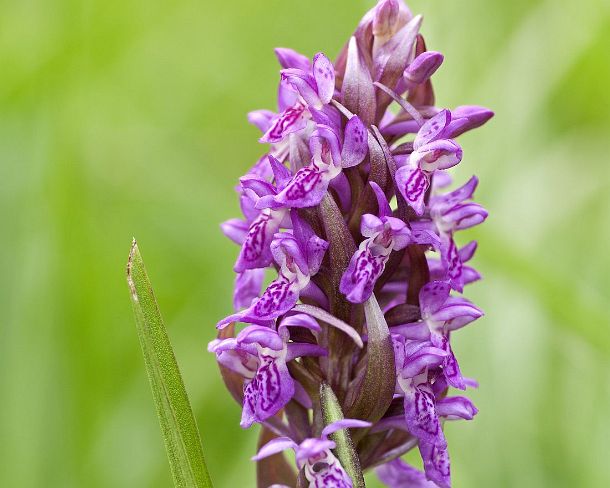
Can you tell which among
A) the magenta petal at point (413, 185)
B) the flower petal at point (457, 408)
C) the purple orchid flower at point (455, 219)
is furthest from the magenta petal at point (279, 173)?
the flower petal at point (457, 408)

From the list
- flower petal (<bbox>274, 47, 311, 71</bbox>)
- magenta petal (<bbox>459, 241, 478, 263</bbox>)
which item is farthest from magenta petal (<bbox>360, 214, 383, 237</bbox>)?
flower petal (<bbox>274, 47, 311, 71</bbox>)

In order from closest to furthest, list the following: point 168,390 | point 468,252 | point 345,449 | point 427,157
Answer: point 168,390 < point 345,449 < point 427,157 < point 468,252

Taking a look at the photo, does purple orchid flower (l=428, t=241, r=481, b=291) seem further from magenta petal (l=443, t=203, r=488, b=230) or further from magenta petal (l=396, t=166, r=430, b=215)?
magenta petal (l=396, t=166, r=430, b=215)

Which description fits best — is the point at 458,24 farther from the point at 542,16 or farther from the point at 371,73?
the point at 371,73

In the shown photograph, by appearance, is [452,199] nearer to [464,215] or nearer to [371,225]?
[464,215]

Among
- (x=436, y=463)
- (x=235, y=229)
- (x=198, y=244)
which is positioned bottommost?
(x=436, y=463)

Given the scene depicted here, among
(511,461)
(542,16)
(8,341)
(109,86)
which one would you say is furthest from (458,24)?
(8,341)

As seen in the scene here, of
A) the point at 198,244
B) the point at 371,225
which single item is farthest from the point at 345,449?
the point at 198,244
